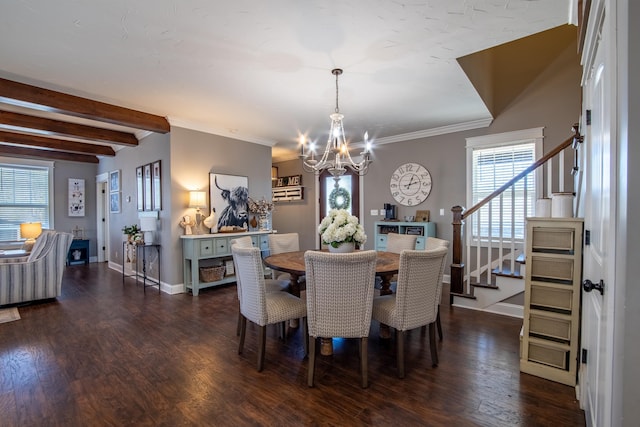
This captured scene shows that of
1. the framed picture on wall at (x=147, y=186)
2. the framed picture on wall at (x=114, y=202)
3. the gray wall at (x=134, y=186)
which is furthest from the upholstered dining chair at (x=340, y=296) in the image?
the framed picture on wall at (x=114, y=202)

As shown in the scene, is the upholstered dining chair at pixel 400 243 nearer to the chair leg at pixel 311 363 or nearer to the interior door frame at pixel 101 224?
the chair leg at pixel 311 363

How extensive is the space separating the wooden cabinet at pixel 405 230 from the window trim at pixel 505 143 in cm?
65

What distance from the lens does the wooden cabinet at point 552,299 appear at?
209 cm

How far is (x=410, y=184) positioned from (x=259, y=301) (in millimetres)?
3876

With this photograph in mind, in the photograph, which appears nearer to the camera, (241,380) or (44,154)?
(241,380)

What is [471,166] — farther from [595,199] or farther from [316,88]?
[595,199]

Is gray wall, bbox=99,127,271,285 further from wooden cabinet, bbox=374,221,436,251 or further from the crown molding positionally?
wooden cabinet, bbox=374,221,436,251

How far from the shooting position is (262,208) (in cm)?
547

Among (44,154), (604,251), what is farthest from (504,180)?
(44,154)

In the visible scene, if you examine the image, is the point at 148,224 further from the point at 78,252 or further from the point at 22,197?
the point at 22,197

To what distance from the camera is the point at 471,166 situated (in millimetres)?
4719

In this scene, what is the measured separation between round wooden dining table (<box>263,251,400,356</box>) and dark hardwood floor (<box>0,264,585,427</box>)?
13cm

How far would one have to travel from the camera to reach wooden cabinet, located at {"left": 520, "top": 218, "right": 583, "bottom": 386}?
82.1 inches

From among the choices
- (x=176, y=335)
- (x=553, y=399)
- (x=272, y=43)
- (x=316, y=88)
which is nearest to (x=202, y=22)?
(x=272, y=43)
